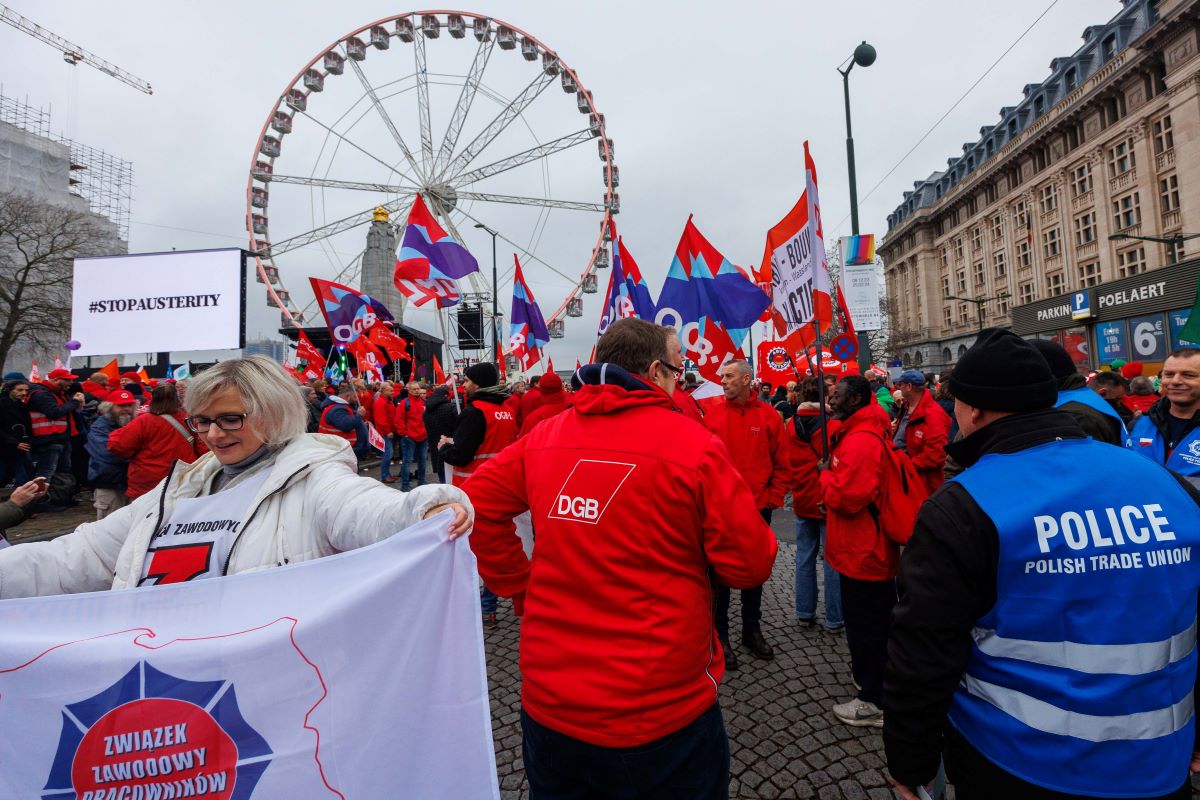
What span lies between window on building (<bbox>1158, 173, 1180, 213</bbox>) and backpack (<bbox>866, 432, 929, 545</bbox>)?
38.3 metres

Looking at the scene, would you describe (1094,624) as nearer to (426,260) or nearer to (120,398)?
(426,260)

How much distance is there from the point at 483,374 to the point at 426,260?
2.53 metres

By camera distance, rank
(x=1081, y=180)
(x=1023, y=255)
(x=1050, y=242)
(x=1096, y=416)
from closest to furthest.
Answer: (x=1096, y=416), (x=1081, y=180), (x=1050, y=242), (x=1023, y=255)

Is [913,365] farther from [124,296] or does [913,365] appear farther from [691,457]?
[691,457]

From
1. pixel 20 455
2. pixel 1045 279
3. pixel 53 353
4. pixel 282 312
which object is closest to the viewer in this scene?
pixel 20 455

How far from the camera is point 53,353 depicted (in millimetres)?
28625

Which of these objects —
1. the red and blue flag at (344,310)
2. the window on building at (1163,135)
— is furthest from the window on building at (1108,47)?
the red and blue flag at (344,310)

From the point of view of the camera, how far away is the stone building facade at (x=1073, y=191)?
1095 inches

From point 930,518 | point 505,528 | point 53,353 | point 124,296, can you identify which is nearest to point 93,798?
point 505,528

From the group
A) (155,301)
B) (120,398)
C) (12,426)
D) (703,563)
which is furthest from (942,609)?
(155,301)

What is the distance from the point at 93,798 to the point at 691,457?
5.24 feet

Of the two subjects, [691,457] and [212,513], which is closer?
[691,457]

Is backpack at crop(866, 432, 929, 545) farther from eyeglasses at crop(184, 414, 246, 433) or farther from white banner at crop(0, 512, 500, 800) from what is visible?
eyeglasses at crop(184, 414, 246, 433)

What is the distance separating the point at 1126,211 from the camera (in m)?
33.5
